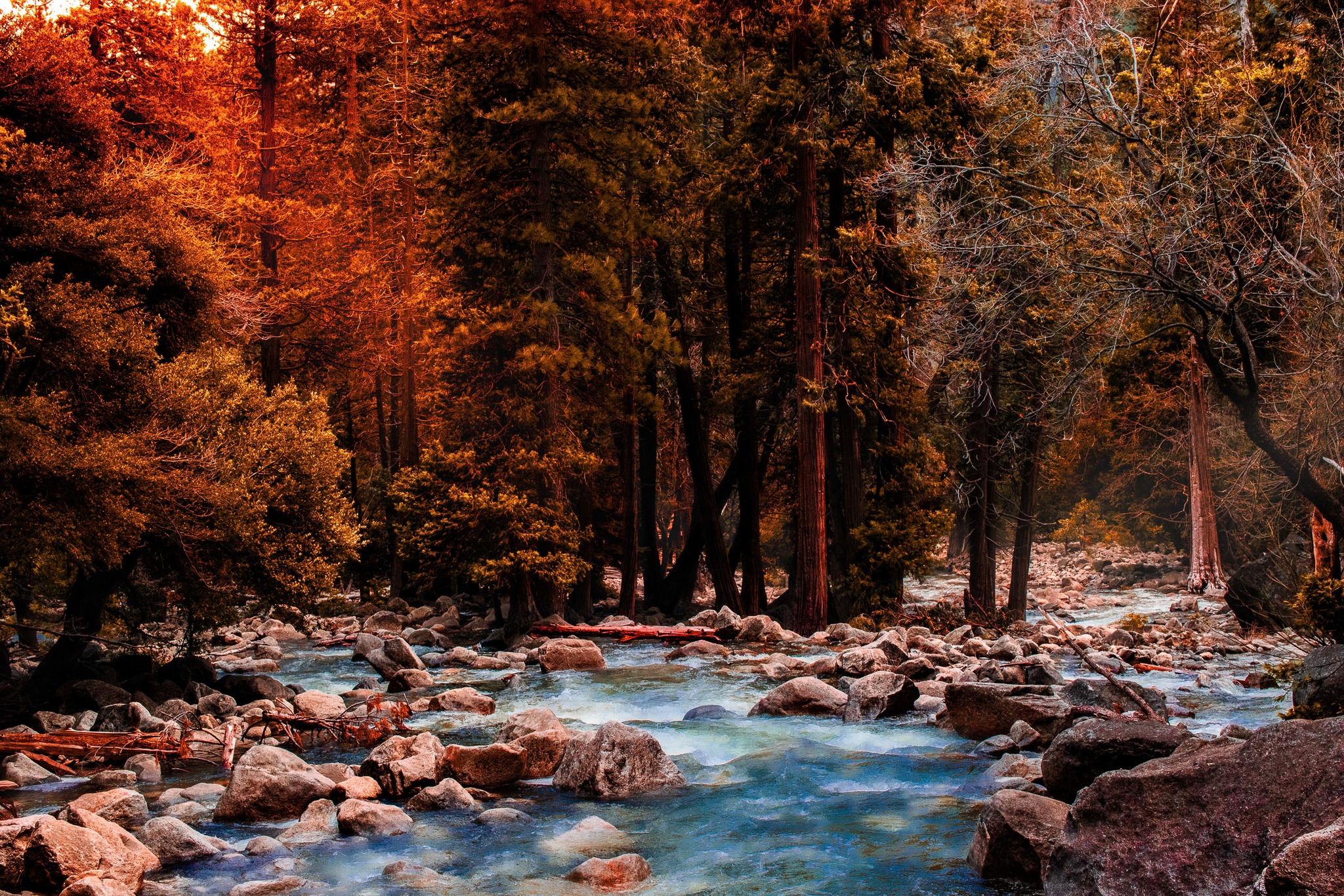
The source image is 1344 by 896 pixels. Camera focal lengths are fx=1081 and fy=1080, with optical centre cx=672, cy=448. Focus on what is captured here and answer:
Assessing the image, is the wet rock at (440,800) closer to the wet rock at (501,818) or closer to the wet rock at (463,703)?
the wet rock at (501,818)

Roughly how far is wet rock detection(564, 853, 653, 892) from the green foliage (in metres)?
6.73

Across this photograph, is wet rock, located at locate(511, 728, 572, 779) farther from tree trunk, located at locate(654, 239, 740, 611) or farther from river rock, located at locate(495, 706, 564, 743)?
tree trunk, located at locate(654, 239, 740, 611)

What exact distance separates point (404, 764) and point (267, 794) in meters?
1.12

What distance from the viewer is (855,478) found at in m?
20.1

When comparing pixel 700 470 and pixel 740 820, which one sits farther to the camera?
pixel 700 470

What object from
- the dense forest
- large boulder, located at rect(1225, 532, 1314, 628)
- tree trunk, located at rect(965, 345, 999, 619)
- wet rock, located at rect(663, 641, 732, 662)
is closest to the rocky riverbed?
wet rock, located at rect(663, 641, 732, 662)

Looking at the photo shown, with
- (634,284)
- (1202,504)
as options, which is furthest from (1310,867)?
(1202,504)

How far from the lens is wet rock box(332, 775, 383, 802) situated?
863 centimetres

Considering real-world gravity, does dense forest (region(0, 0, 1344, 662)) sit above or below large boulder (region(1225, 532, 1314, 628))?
above

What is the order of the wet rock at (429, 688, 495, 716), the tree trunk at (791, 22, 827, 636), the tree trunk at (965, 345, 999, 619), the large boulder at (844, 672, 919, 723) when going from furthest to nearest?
the tree trunk at (965, 345, 999, 619), the tree trunk at (791, 22, 827, 636), the wet rock at (429, 688, 495, 716), the large boulder at (844, 672, 919, 723)

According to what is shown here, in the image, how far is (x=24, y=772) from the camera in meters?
9.46

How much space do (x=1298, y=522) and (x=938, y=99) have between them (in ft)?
33.2

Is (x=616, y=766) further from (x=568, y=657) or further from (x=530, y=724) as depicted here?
(x=568, y=657)

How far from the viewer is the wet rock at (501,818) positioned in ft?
26.8
